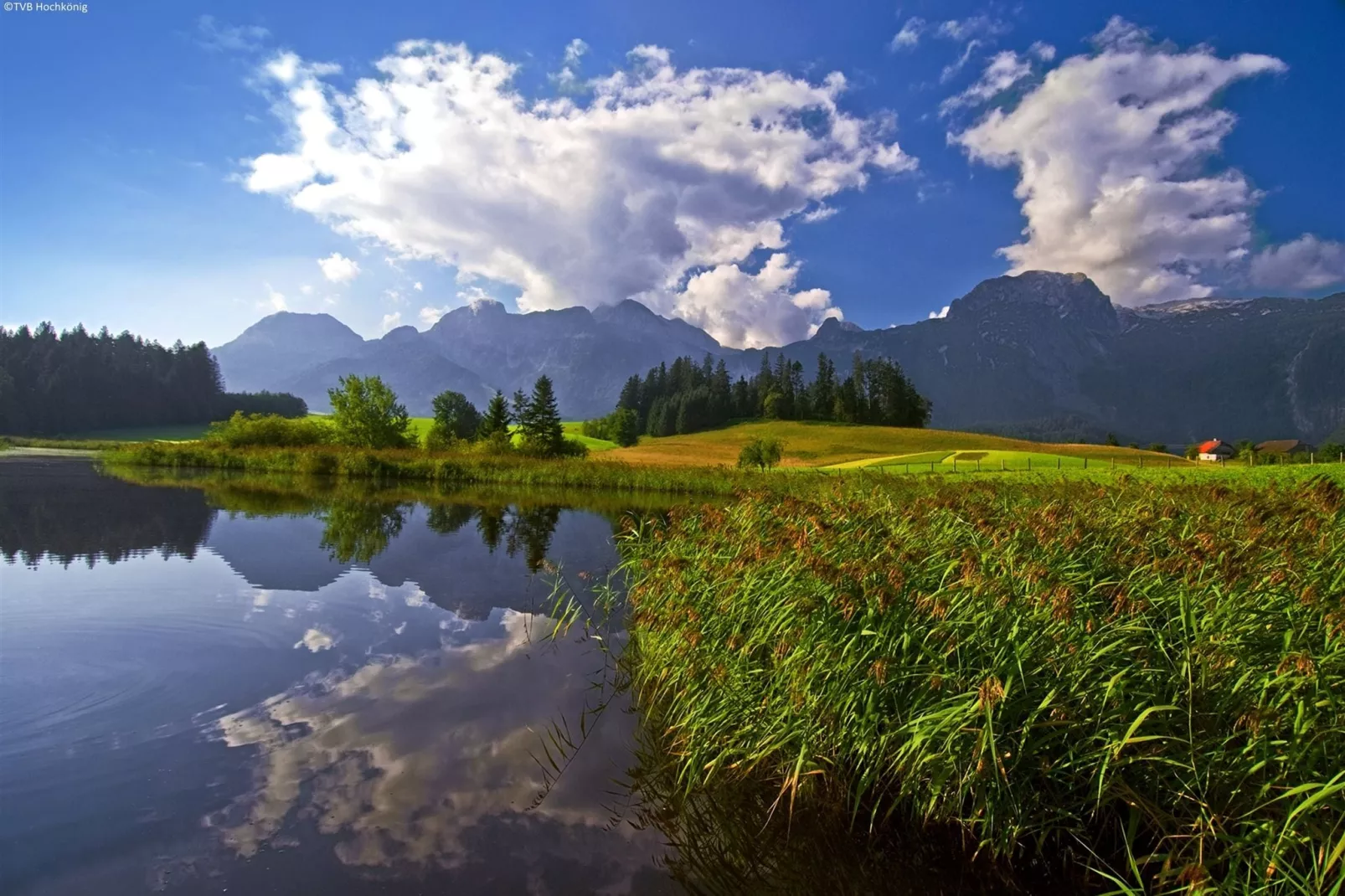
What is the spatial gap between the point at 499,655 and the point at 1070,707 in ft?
28.1

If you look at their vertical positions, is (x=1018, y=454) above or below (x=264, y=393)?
below

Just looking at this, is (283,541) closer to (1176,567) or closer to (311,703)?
(311,703)

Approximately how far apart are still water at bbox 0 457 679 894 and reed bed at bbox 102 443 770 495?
3041 cm

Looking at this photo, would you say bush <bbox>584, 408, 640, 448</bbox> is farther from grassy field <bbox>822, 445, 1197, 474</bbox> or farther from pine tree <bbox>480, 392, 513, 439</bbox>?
grassy field <bbox>822, 445, 1197, 474</bbox>

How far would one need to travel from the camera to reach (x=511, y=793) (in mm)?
6723

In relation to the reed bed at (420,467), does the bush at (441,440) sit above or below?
above

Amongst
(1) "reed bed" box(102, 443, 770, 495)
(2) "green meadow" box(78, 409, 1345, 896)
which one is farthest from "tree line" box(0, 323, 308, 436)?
(2) "green meadow" box(78, 409, 1345, 896)

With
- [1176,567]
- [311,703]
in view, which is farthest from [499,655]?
[1176,567]

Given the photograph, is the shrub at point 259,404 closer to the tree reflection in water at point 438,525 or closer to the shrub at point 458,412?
the shrub at point 458,412

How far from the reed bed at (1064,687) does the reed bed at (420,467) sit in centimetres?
3885

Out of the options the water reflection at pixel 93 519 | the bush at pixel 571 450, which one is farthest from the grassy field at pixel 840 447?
the water reflection at pixel 93 519

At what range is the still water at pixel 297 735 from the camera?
17.9 feet

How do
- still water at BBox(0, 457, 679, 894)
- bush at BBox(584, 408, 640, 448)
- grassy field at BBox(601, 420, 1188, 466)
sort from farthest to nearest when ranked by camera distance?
bush at BBox(584, 408, 640, 448) → grassy field at BBox(601, 420, 1188, 466) → still water at BBox(0, 457, 679, 894)

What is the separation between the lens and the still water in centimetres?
546
